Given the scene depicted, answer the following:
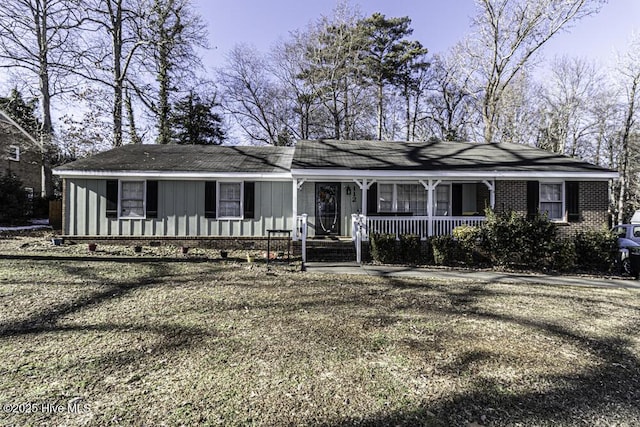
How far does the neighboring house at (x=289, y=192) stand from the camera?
10602 millimetres

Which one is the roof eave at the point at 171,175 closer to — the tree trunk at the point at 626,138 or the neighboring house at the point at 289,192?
the neighboring house at the point at 289,192

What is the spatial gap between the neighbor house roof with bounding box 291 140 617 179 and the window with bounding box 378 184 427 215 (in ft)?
3.69

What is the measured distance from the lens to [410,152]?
12914 mm

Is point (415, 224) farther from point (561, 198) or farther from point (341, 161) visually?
point (561, 198)

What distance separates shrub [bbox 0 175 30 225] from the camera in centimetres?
1524

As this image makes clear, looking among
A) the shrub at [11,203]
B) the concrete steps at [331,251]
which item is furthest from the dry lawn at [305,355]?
the shrub at [11,203]

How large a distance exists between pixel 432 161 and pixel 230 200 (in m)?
7.10

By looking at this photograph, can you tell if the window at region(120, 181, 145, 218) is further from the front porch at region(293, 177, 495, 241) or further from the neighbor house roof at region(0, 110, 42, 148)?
the neighbor house roof at region(0, 110, 42, 148)

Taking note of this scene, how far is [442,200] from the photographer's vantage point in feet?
40.5

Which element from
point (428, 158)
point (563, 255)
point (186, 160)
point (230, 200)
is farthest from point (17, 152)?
point (563, 255)

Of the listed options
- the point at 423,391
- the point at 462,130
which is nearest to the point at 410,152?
the point at 423,391

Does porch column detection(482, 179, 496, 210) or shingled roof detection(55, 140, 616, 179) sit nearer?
shingled roof detection(55, 140, 616, 179)

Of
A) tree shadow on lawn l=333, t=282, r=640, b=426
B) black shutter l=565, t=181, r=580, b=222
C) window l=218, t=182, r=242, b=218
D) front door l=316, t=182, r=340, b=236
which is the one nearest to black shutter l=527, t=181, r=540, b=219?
black shutter l=565, t=181, r=580, b=222

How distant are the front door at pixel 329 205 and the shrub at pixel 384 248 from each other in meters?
2.74
